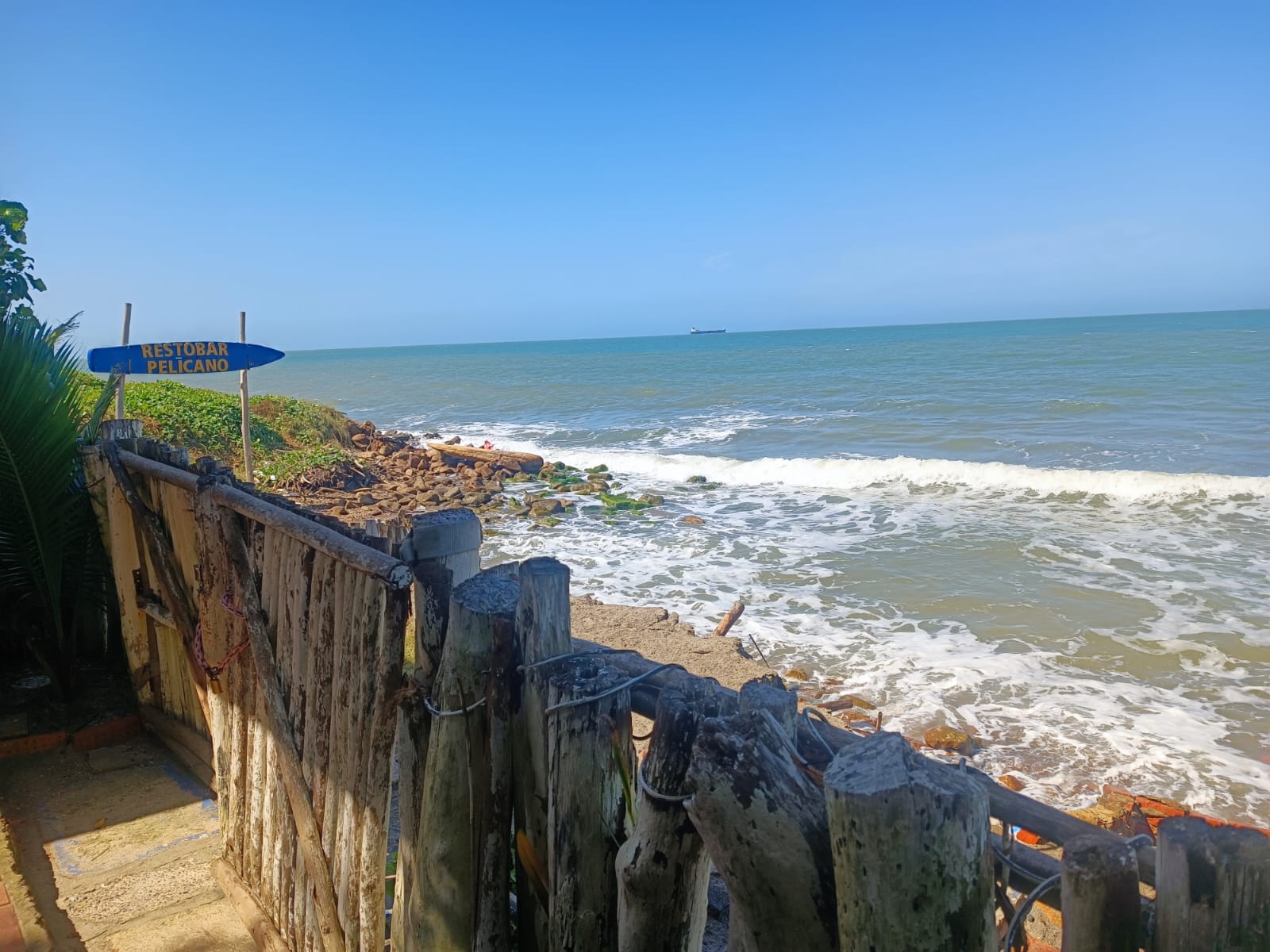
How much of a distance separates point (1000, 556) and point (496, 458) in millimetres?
11090

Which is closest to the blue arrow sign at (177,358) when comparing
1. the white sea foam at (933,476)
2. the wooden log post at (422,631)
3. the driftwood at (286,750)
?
the driftwood at (286,750)

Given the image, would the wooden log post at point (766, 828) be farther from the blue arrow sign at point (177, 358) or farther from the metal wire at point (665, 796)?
the blue arrow sign at point (177, 358)

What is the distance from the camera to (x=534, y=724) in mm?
2182

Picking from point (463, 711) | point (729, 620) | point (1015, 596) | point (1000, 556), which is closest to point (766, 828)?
point (463, 711)

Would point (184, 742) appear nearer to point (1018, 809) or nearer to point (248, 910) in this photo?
point (248, 910)

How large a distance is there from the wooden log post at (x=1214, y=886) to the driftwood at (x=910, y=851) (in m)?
0.25

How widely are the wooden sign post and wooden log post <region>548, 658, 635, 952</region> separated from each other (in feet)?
17.2

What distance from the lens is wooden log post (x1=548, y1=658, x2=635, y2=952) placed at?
1978mm

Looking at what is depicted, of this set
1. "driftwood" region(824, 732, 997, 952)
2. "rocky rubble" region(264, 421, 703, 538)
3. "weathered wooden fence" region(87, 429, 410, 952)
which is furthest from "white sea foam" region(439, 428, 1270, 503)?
"driftwood" region(824, 732, 997, 952)

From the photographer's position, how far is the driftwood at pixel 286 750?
286 cm

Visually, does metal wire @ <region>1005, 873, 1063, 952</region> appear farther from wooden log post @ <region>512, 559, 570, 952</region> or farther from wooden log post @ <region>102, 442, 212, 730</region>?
wooden log post @ <region>102, 442, 212, 730</region>

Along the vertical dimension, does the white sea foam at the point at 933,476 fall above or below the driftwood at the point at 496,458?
below

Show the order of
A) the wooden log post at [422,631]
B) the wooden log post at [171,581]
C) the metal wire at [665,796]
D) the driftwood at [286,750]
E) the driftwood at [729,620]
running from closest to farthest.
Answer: the metal wire at [665,796]
the wooden log post at [422,631]
the driftwood at [286,750]
the wooden log post at [171,581]
the driftwood at [729,620]

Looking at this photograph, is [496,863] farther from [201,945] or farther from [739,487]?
[739,487]
